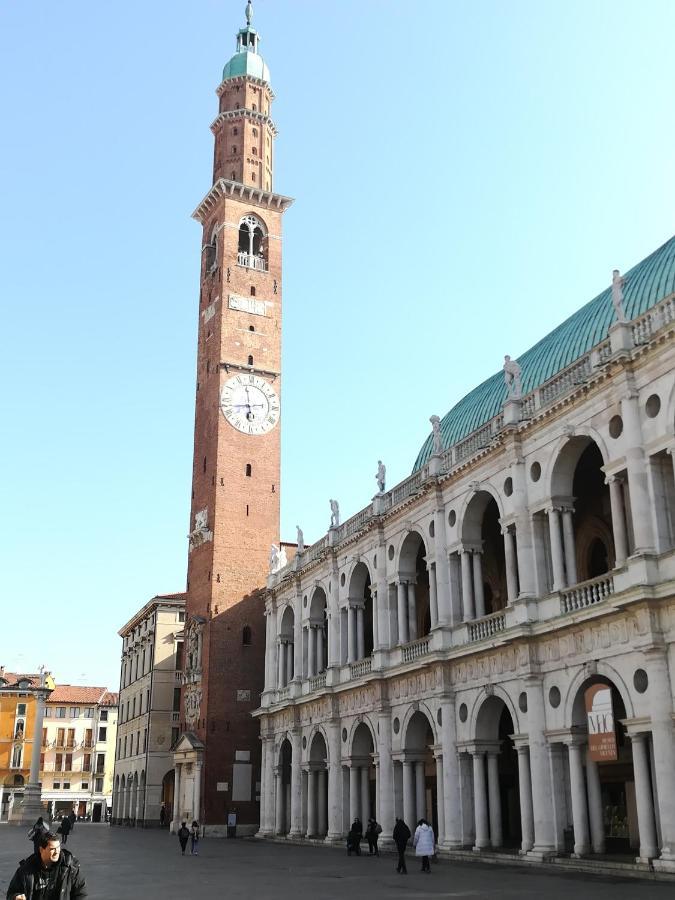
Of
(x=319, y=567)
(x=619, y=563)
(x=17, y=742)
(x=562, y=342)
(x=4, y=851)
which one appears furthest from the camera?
(x=17, y=742)

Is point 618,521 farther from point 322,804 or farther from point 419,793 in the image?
point 322,804

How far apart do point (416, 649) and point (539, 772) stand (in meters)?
8.74

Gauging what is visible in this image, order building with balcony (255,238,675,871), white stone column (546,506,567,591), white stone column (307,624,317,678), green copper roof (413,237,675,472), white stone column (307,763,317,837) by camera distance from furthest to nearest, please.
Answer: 1. white stone column (307,624,317,678)
2. white stone column (307,763,317,837)
3. green copper roof (413,237,675,472)
4. white stone column (546,506,567,591)
5. building with balcony (255,238,675,871)

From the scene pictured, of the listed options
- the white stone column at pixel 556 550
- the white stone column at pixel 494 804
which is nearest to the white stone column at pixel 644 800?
the white stone column at pixel 556 550

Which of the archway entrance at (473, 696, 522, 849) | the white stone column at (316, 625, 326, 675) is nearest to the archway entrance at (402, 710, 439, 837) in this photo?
the archway entrance at (473, 696, 522, 849)

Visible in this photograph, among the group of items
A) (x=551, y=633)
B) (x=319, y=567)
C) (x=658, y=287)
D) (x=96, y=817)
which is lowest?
(x=96, y=817)

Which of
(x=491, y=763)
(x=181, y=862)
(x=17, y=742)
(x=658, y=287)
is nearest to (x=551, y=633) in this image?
(x=491, y=763)

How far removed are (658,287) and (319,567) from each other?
21.7 metres

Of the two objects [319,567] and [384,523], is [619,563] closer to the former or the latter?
[384,523]

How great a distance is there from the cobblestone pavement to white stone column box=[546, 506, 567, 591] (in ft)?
24.6

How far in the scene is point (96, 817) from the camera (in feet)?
307

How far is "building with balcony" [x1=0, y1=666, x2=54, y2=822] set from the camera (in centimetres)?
9156

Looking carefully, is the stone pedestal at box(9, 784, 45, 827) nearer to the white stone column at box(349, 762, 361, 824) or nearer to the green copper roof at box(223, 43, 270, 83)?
the white stone column at box(349, 762, 361, 824)

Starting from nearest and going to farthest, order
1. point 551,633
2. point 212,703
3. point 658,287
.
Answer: point 551,633 → point 658,287 → point 212,703
